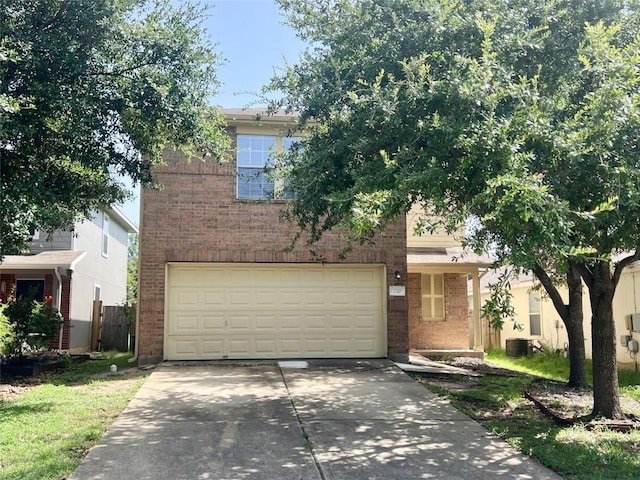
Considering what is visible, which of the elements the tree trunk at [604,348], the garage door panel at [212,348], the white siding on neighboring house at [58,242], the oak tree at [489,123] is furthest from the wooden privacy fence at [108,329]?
the tree trunk at [604,348]

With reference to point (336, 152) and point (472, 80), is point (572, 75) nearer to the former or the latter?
point (472, 80)

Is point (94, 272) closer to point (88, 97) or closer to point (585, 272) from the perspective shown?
point (88, 97)

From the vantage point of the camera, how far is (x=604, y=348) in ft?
24.6

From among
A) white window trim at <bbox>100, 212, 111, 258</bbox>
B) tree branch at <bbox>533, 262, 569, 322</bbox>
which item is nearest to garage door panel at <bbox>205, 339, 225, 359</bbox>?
tree branch at <bbox>533, 262, 569, 322</bbox>

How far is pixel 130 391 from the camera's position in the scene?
30.8 feet

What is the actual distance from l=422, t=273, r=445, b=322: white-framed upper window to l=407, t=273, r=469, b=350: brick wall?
0.12m

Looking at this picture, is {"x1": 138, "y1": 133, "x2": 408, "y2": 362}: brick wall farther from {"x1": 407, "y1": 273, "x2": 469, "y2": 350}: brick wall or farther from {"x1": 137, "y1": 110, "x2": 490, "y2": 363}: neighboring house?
{"x1": 407, "y1": 273, "x2": 469, "y2": 350}: brick wall

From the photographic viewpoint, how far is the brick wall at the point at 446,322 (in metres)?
15.7

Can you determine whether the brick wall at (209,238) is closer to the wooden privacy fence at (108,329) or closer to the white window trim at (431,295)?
the white window trim at (431,295)

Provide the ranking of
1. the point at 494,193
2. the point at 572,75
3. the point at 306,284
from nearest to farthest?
the point at 494,193 < the point at 572,75 < the point at 306,284

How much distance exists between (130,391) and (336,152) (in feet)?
17.7

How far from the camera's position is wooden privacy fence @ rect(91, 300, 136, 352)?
19.1 metres


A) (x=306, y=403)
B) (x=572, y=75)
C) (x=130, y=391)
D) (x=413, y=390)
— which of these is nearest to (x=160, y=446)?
(x=306, y=403)

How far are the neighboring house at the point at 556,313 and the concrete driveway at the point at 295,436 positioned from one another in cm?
338
